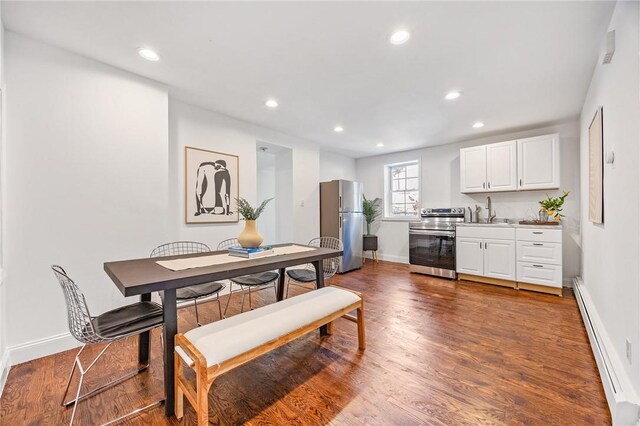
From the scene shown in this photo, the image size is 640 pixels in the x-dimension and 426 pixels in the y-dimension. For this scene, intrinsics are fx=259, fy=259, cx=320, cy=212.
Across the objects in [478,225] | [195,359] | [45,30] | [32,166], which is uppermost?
[45,30]

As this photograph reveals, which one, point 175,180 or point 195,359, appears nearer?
point 195,359

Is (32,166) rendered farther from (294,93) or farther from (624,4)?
(624,4)

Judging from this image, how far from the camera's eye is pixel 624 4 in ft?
5.08

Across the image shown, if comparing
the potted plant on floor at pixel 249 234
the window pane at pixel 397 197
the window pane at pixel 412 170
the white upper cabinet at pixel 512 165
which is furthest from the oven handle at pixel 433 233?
the potted plant on floor at pixel 249 234

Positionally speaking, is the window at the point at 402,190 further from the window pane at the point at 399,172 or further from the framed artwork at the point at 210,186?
the framed artwork at the point at 210,186

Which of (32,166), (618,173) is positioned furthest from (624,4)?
(32,166)

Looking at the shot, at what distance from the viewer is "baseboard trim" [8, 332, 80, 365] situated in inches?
78.4

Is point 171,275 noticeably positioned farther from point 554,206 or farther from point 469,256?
point 554,206

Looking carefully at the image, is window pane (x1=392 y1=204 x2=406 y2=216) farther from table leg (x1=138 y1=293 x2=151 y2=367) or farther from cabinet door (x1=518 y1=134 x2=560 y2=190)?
table leg (x1=138 y1=293 x2=151 y2=367)

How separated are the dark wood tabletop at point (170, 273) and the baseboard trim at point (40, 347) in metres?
0.99

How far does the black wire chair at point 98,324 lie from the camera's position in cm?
144

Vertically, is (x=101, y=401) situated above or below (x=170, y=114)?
below

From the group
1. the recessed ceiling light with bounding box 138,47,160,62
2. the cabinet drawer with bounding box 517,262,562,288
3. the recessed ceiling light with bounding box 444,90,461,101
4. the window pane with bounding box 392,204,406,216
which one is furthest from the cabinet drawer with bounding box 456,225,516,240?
the recessed ceiling light with bounding box 138,47,160,62

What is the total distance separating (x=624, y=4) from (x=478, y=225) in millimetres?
3116
